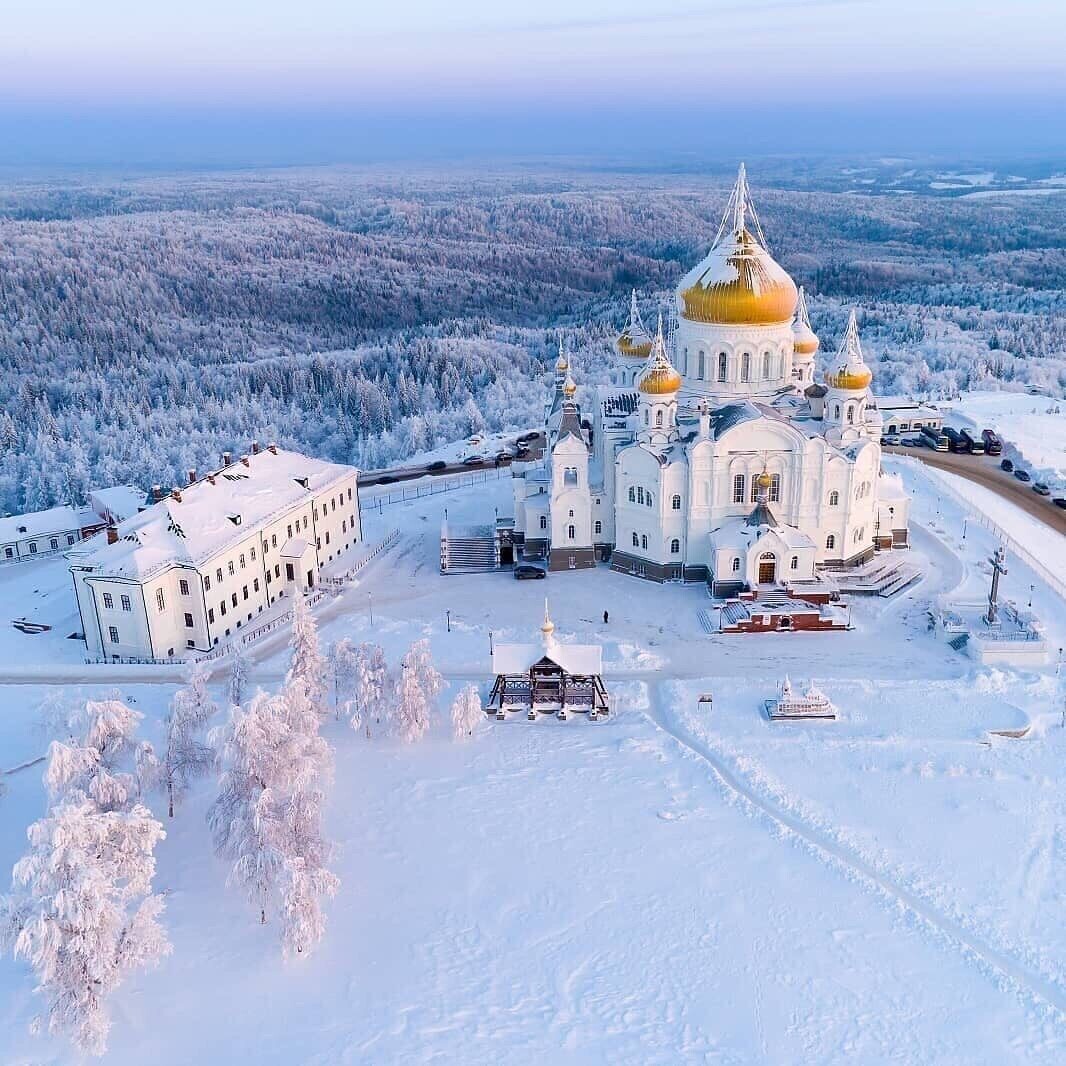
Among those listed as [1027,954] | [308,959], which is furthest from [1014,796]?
[308,959]

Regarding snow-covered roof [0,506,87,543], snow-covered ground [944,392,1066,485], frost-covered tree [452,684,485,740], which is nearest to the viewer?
frost-covered tree [452,684,485,740]

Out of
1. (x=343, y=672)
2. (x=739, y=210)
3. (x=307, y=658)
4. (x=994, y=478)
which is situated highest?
(x=739, y=210)

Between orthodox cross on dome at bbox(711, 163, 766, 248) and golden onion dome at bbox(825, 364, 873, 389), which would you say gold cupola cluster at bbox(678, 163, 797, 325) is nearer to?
orthodox cross on dome at bbox(711, 163, 766, 248)

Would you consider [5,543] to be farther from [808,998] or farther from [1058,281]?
[1058,281]

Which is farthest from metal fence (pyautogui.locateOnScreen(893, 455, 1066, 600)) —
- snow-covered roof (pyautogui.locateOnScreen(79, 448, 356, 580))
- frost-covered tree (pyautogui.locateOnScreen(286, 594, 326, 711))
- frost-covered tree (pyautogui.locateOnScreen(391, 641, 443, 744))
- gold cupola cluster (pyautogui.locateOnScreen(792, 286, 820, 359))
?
snow-covered roof (pyautogui.locateOnScreen(79, 448, 356, 580))

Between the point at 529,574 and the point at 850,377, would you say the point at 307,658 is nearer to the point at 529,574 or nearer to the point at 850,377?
the point at 529,574

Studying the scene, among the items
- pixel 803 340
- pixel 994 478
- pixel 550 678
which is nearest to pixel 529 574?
pixel 550 678

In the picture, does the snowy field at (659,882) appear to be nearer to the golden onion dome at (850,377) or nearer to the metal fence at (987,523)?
the metal fence at (987,523)
